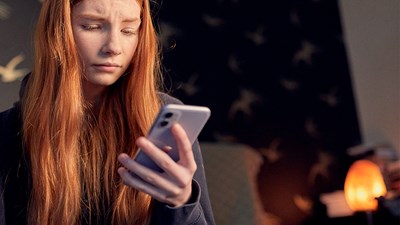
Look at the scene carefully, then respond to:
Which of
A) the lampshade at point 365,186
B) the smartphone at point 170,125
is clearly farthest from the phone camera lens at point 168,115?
the lampshade at point 365,186

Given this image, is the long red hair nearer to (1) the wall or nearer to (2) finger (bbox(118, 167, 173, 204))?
(2) finger (bbox(118, 167, 173, 204))

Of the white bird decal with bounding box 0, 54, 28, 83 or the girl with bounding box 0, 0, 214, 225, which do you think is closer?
the girl with bounding box 0, 0, 214, 225

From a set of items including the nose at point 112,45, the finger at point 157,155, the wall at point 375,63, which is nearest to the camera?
the finger at point 157,155

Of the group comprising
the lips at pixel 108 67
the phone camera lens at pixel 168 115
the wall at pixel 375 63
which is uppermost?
the phone camera lens at pixel 168 115

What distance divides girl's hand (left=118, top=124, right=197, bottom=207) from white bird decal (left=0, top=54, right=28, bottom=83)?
1508 mm

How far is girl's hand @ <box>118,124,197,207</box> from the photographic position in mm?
731

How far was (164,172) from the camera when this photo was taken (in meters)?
0.76

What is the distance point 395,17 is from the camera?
309cm

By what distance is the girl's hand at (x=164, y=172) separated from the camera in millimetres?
731

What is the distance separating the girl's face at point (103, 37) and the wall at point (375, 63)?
2411 millimetres

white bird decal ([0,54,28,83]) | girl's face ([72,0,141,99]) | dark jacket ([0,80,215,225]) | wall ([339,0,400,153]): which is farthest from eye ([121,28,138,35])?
wall ([339,0,400,153])

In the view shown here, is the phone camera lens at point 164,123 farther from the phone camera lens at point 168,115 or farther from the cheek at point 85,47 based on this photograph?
the cheek at point 85,47

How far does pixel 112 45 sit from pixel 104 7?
0.22 feet

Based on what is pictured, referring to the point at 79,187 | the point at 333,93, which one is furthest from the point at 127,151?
the point at 333,93
